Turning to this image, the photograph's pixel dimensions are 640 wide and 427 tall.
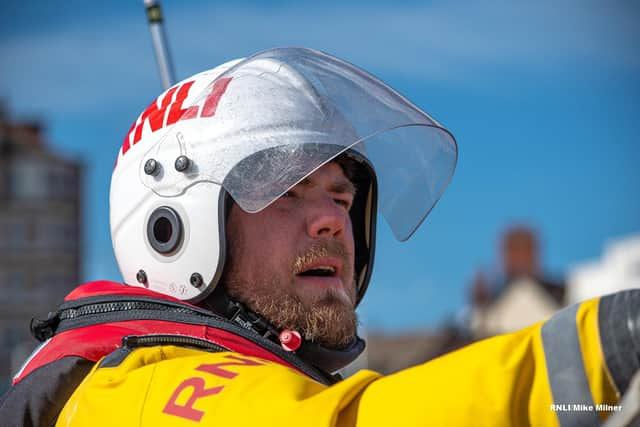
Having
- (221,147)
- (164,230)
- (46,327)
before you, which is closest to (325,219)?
(221,147)

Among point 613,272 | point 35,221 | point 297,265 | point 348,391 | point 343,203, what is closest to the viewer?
point 348,391

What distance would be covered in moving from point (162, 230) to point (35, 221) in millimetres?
46512

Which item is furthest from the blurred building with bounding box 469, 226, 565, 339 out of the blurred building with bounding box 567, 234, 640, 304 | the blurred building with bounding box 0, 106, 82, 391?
the blurred building with bounding box 0, 106, 82, 391

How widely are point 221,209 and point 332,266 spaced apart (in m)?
0.31

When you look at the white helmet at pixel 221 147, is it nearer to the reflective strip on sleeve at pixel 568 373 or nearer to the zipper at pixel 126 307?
the zipper at pixel 126 307

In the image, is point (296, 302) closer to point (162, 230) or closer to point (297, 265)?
point (297, 265)

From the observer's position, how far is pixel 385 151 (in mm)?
3301

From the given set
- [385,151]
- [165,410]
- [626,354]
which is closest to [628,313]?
[626,354]

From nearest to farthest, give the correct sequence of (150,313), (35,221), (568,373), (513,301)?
(568,373), (150,313), (513,301), (35,221)

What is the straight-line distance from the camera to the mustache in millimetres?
2832

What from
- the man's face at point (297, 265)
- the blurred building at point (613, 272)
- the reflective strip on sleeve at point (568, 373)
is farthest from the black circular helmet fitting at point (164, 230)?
the blurred building at point (613, 272)

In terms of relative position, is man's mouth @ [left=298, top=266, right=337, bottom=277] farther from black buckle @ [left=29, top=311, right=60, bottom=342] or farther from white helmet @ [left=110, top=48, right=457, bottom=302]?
black buckle @ [left=29, top=311, right=60, bottom=342]

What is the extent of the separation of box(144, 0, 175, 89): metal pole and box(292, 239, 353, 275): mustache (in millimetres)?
1297

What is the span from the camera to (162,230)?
2943 mm
